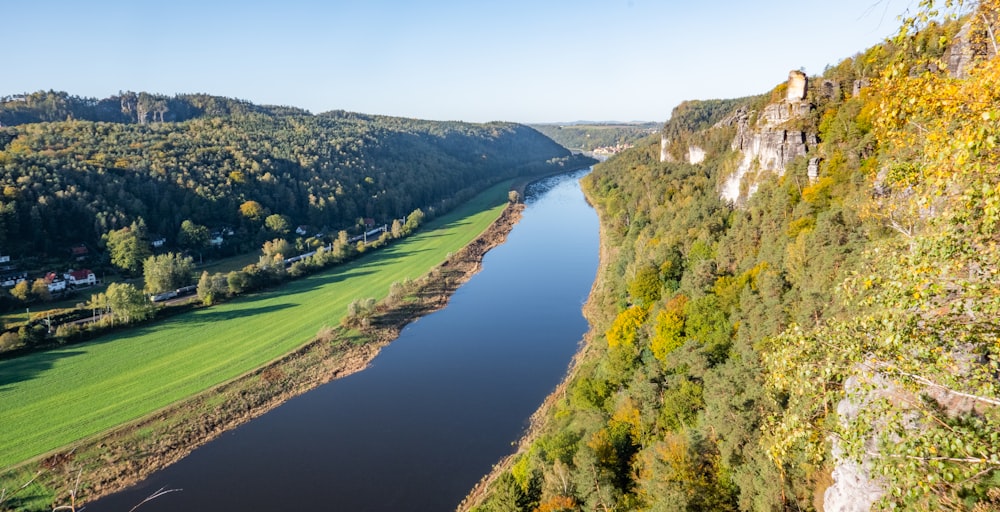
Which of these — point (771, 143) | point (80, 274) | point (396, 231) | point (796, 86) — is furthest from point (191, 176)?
point (796, 86)

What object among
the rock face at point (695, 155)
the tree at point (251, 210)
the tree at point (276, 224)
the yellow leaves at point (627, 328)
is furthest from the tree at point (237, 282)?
the rock face at point (695, 155)

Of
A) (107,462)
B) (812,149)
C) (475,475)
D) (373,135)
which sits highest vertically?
(373,135)

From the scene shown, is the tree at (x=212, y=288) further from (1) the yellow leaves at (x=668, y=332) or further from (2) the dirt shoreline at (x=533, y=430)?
(1) the yellow leaves at (x=668, y=332)

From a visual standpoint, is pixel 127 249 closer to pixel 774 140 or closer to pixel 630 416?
pixel 630 416

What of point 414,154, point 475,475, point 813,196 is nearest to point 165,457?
point 475,475

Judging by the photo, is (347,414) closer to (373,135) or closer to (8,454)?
(8,454)

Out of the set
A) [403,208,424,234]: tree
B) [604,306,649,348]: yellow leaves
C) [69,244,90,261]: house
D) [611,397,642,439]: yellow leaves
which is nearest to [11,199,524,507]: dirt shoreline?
[604,306,649,348]: yellow leaves
